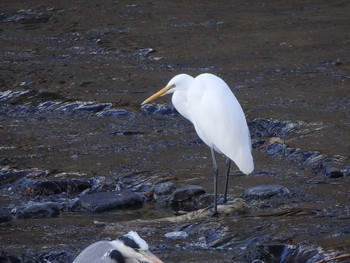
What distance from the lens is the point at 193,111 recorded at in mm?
7992

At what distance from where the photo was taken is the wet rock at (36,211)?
7734 mm

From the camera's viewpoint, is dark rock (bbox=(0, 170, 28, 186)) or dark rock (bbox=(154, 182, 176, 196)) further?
dark rock (bbox=(0, 170, 28, 186))

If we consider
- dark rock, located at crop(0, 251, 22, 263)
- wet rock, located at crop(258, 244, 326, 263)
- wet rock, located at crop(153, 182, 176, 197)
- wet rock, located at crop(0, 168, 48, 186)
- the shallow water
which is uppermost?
dark rock, located at crop(0, 251, 22, 263)

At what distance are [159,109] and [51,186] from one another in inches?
103

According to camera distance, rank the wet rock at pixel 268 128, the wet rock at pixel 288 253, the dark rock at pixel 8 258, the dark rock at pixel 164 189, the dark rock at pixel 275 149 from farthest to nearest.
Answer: the wet rock at pixel 268 128
the dark rock at pixel 275 149
the dark rock at pixel 164 189
the dark rock at pixel 8 258
the wet rock at pixel 288 253

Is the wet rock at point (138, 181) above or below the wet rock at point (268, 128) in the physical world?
above

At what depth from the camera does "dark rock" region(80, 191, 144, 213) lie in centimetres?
783

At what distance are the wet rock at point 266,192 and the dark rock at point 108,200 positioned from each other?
3.00 ft


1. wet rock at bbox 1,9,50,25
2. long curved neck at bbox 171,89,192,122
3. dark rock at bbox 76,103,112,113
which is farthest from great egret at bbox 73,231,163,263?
wet rock at bbox 1,9,50,25

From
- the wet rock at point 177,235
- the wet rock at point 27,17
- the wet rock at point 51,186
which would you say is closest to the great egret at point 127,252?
the wet rock at point 177,235

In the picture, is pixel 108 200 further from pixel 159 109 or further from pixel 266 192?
pixel 159 109

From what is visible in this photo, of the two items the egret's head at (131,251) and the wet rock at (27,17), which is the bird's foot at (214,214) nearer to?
the egret's head at (131,251)

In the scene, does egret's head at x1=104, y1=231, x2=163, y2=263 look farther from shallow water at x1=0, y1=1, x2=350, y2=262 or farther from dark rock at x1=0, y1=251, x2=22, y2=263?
dark rock at x1=0, y1=251, x2=22, y2=263

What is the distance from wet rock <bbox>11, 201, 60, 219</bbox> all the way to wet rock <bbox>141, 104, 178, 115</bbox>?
306 cm
